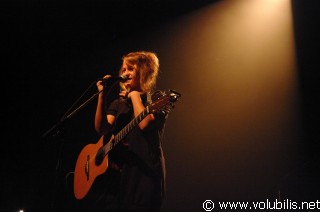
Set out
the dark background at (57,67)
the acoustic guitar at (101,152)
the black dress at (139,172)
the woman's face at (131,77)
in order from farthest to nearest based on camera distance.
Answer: the dark background at (57,67), the woman's face at (131,77), the acoustic guitar at (101,152), the black dress at (139,172)

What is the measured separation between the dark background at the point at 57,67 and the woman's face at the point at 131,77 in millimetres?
1380

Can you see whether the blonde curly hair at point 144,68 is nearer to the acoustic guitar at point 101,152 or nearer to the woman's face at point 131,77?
the woman's face at point 131,77

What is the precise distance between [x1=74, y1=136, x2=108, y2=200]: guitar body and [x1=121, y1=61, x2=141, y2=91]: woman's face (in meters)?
0.39

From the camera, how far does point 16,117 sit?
3660 millimetres

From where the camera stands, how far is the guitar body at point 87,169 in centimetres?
207

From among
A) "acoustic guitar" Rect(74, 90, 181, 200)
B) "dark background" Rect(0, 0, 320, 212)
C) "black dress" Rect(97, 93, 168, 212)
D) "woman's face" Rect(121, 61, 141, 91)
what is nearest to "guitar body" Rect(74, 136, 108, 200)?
"acoustic guitar" Rect(74, 90, 181, 200)

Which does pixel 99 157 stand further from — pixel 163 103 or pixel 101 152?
pixel 163 103

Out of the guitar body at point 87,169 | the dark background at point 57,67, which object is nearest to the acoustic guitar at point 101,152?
the guitar body at point 87,169

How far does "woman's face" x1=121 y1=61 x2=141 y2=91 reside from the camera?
2275 millimetres

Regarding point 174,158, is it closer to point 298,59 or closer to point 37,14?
point 298,59

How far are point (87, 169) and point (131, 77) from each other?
69 cm

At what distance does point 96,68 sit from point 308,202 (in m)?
2.50

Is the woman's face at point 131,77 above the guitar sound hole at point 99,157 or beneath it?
above

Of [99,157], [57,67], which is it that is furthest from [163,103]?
[57,67]
